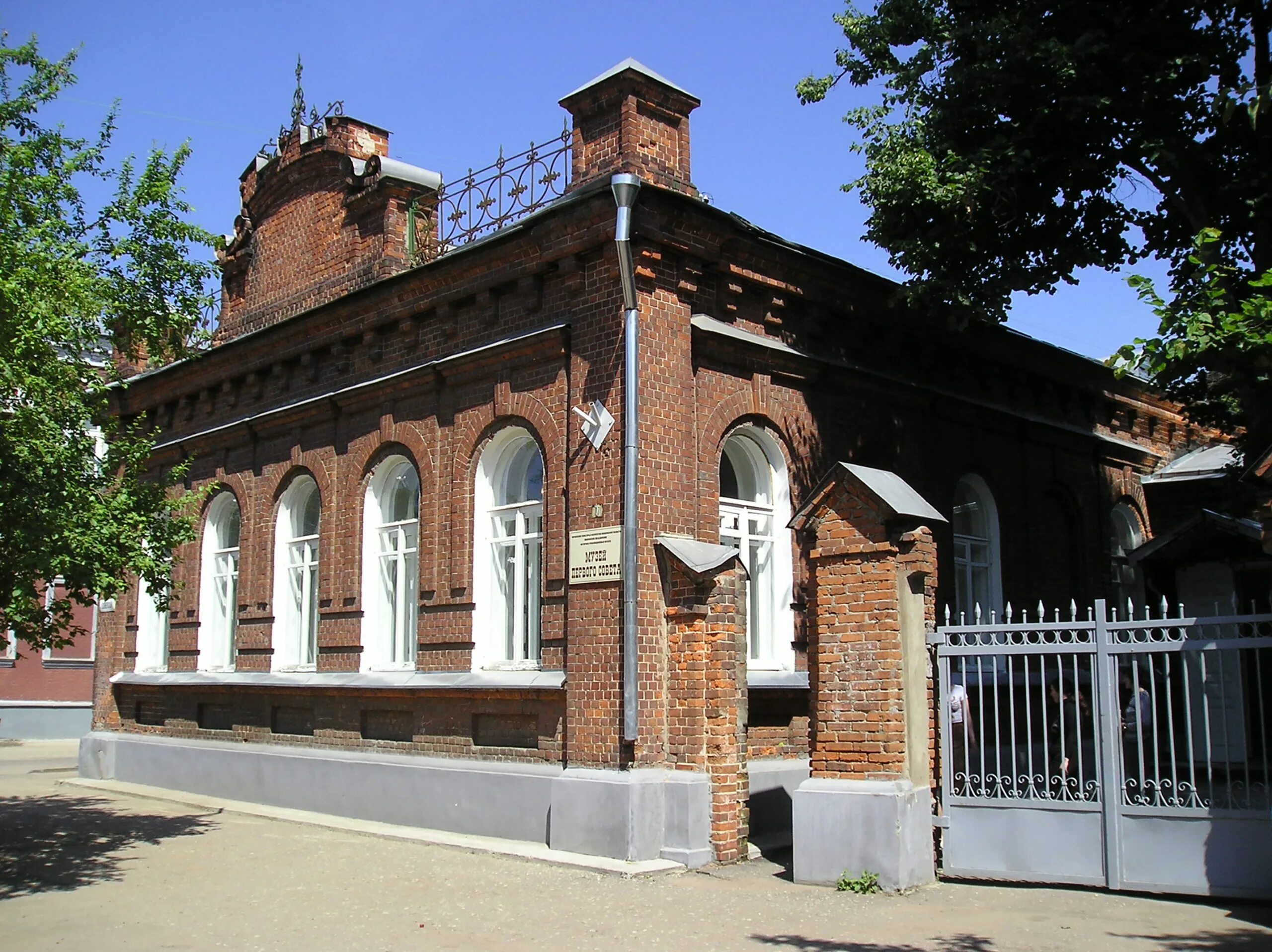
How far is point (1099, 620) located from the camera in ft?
28.0

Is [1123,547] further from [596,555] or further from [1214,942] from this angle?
[1214,942]

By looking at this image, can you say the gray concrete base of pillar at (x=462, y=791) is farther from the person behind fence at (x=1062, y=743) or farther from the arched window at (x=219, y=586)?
the person behind fence at (x=1062, y=743)

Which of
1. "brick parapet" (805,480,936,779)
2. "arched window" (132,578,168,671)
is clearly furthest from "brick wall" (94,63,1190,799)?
"arched window" (132,578,168,671)

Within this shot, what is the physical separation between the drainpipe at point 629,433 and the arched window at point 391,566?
11.9 ft

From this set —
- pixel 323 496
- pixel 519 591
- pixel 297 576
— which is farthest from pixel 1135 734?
pixel 297 576

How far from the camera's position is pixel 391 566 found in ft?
45.1

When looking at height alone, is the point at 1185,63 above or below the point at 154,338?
above

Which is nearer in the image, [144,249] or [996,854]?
[996,854]

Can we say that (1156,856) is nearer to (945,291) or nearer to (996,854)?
(996,854)

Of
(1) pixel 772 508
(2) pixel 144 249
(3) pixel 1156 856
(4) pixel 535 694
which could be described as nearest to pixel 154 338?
(2) pixel 144 249

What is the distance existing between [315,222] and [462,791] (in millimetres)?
7675

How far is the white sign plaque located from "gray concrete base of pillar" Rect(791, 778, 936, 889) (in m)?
2.48

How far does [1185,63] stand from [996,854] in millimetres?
6857

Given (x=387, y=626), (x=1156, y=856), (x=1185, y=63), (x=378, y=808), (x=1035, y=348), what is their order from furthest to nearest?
(x=1035, y=348) < (x=387, y=626) < (x=378, y=808) < (x=1185, y=63) < (x=1156, y=856)
